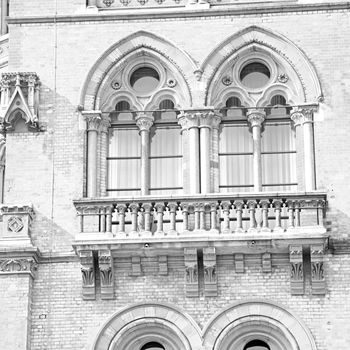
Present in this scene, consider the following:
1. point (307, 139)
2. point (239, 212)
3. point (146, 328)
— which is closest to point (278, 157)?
point (307, 139)

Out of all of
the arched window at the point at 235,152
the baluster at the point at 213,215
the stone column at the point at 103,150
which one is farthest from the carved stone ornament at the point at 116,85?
the baluster at the point at 213,215

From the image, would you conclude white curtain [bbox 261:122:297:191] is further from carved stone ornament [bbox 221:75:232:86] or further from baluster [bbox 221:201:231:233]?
baluster [bbox 221:201:231:233]

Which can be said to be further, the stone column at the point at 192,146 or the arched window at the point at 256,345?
the stone column at the point at 192,146

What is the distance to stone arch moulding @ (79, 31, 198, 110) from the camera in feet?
104

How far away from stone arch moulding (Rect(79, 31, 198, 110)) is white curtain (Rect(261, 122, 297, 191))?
188cm

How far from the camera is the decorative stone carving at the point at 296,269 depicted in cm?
2962

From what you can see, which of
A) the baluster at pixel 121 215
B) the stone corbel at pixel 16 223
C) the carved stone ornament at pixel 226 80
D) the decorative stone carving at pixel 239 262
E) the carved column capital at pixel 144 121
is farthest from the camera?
the carved stone ornament at pixel 226 80

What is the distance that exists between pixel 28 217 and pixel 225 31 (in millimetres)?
5441

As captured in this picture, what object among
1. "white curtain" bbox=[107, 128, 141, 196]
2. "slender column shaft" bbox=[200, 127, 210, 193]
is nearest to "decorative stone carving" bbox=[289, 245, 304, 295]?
"slender column shaft" bbox=[200, 127, 210, 193]

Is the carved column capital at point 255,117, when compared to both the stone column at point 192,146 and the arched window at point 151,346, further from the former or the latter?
the arched window at point 151,346

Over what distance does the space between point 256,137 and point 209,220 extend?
226 cm

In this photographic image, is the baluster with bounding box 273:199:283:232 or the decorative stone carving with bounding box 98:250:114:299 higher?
the baluster with bounding box 273:199:283:232

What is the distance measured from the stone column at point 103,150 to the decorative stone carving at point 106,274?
1.67 m

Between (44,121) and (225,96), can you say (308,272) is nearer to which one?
(225,96)
